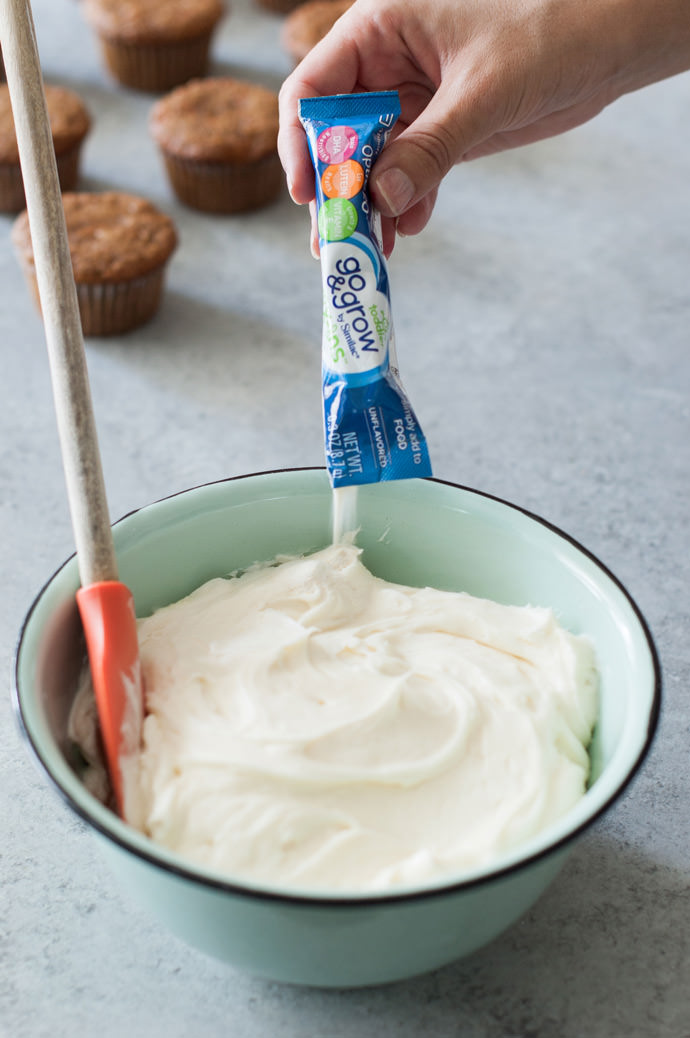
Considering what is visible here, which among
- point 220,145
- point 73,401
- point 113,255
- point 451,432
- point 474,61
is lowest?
point 451,432

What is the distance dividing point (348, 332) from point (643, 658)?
1.76ft

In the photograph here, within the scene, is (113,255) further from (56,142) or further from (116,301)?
(56,142)

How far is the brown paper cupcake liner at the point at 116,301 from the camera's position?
241cm

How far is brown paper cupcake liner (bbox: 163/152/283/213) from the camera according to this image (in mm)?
2865

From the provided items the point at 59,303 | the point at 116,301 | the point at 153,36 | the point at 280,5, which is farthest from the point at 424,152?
the point at 280,5

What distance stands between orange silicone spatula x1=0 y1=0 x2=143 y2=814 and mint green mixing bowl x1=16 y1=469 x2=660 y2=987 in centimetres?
5

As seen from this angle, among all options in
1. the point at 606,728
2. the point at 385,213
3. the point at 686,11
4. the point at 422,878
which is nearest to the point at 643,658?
the point at 606,728

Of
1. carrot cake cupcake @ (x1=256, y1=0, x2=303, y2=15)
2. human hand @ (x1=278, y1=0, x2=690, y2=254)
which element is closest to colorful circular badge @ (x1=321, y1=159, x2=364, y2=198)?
human hand @ (x1=278, y1=0, x2=690, y2=254)

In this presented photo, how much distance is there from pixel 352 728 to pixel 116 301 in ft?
5.09

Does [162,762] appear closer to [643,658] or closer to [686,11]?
[643,658]

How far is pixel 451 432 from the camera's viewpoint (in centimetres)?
225

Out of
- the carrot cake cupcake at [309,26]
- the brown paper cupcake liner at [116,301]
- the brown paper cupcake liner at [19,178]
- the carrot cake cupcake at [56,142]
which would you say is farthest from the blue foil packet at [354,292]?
the carrot cake cupcake at [309,26]

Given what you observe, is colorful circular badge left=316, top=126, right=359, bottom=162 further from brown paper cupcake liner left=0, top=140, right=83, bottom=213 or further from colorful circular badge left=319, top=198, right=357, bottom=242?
brown paper cupcake liner left=0, top=140, right=83, bottom=213

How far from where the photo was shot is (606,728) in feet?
4.04
